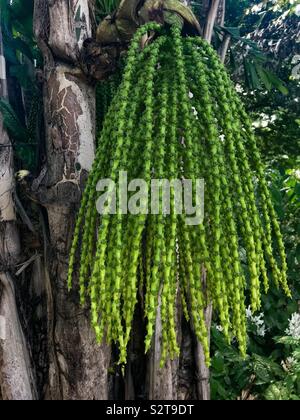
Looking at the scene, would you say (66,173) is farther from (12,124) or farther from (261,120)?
(261,120)

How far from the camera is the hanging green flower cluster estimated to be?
83 centimetres

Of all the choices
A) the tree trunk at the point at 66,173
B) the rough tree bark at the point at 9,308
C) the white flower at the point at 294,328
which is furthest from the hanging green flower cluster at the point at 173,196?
the white flower at the point at 294,328

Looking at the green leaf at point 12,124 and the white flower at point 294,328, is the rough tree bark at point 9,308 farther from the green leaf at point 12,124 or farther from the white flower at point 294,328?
the white flower at point 294,328

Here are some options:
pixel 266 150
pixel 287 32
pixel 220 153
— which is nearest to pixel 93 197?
pixel 220 153

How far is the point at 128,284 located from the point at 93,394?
2.01ft

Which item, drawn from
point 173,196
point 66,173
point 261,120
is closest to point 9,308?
point 66,173

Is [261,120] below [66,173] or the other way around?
the other way around

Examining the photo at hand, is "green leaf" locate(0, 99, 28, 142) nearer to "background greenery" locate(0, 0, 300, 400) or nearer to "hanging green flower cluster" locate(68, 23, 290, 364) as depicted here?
"background greenery" locate(0, 0, 300, 400)

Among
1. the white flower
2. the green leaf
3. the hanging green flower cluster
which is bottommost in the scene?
the white flower

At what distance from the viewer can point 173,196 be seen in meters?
0.82

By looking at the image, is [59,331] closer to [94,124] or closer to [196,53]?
[94,124]

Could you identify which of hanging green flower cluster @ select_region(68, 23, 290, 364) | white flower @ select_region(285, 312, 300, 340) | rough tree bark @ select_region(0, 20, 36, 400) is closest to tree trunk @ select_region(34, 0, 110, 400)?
rough tree bark @ select_region(0, 20, 36, 400)

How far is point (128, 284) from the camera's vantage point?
0.86 metres

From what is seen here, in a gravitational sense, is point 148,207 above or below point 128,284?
above
